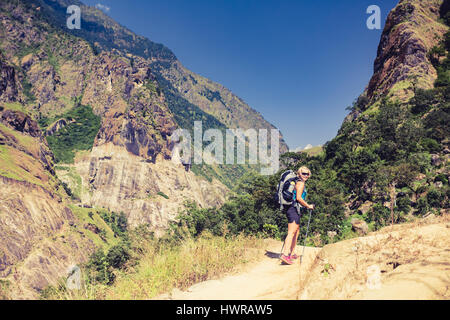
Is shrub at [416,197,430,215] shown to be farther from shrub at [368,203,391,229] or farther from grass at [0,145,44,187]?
grass at [0,145,44,187]

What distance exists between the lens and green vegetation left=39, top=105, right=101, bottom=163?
505 ft

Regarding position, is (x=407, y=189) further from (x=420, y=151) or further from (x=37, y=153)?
(x=37, y=153)

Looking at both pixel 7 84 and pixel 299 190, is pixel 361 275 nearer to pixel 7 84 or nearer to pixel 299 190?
pixel 299 190

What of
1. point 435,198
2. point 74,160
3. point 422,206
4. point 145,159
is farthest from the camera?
point 74,160

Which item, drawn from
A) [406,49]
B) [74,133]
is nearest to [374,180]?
[406,49]

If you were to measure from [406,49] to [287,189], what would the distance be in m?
68.8

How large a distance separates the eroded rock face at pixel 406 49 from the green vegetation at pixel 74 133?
149 m

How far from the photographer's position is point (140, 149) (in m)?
137

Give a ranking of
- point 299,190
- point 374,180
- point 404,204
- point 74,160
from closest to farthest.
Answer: point 299,190 < point 404,204 < point 374,180 < point 74,160

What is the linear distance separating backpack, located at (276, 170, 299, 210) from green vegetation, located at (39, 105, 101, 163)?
164 meters

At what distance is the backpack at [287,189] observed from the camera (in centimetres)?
664

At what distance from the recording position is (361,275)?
4344mm

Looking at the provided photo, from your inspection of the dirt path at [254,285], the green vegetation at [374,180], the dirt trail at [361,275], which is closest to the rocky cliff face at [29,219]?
the green vegetation at [374,180]
